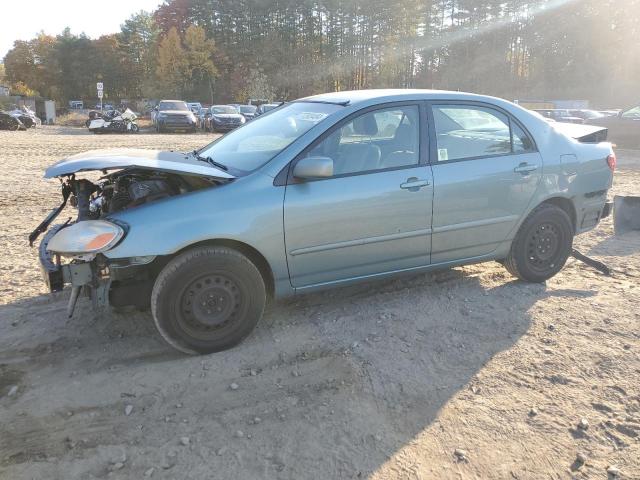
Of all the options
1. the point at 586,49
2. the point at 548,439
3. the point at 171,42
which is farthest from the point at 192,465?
the point at 171,42

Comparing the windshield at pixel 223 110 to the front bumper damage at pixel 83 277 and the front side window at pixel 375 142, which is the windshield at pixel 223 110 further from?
the front bumper damage at pixel 83 277

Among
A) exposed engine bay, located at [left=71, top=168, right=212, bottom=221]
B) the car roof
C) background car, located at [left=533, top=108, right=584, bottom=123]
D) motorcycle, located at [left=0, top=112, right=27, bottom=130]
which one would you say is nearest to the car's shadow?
exposed engine bay, located at [left=71, top=168, right=212, bottom=221]

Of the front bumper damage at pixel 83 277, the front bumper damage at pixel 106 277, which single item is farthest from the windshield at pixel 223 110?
the front bumper damage at pixel 83 277

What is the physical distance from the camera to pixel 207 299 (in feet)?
11.2

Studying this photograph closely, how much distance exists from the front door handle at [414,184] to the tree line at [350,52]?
181 feet

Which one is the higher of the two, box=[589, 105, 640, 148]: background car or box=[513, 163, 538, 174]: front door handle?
box=[589, 105, 640, 148]: background car

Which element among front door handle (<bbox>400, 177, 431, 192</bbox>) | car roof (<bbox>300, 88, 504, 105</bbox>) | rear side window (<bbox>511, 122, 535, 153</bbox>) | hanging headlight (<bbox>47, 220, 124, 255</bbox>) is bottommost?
hanging headlight (<bbox>47, 220, 124, 255</bbox>)

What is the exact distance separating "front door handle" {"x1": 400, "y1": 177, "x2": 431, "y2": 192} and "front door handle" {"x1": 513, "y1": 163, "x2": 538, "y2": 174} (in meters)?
0.90

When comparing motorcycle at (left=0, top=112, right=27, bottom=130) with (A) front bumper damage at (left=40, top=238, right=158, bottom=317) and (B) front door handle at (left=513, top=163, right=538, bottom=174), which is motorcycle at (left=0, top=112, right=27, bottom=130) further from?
(B) front door handle at (left=513, top=163, right=538, bottom=174)

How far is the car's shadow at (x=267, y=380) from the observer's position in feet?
8.48

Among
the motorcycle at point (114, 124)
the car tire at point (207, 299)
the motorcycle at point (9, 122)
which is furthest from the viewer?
the motorcycle at point (9, 122)

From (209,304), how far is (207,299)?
0.13 ft

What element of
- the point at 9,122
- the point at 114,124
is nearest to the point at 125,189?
the point at 114,124

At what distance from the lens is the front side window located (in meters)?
3.75
